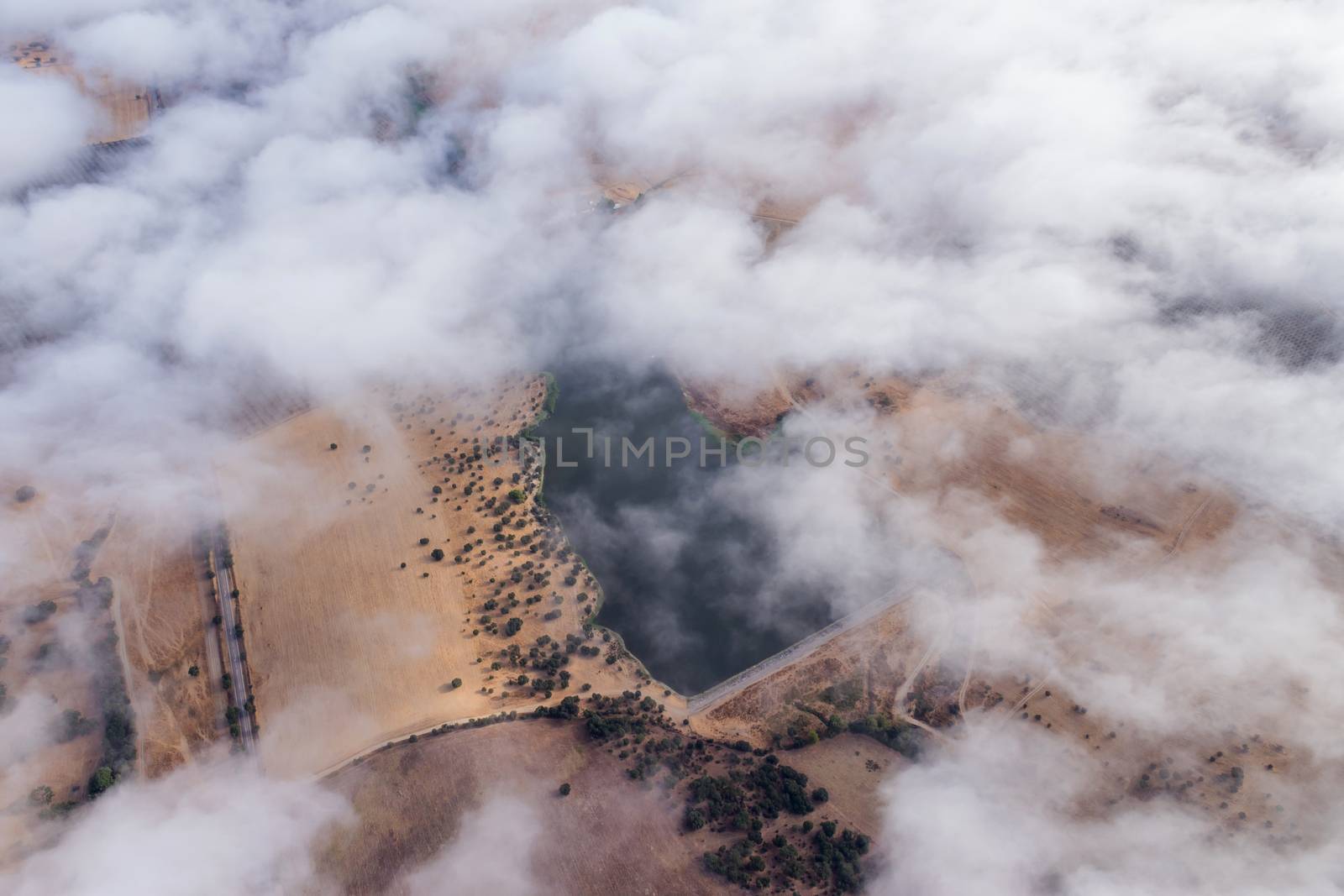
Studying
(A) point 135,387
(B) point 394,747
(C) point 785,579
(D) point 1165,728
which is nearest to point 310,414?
(A) point 135,387

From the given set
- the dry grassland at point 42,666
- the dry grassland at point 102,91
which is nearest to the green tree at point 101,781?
the dry grassland at point 42,666

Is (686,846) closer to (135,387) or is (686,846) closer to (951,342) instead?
(951,342)

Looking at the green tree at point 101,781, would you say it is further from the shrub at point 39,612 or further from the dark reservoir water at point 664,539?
the dark reservoir water at point 664,539

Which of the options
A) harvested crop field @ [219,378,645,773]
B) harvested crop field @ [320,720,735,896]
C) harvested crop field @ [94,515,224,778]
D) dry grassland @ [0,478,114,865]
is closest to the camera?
harvested crop field @ [320,720,735,896]

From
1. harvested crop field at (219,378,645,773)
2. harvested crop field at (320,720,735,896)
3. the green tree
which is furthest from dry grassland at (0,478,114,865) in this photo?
harvested crop field at (320,720,735,896)

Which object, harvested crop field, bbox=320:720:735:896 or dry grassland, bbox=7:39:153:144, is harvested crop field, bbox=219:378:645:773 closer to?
harvested crop field, bbox=320:720:735:896

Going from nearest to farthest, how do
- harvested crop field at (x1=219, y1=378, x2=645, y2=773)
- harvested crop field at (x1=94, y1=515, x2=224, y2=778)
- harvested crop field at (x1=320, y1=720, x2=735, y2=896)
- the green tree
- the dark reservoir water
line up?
harvested crop field at (x1=320, y1=720, x2=735, y2=896) < the green tree < harvested crop field at (x1=94, y1=515, x2=224, y2=778) < harvested crop field at (x1=219, y1=378, x2=645, y2=773) < the dark reservoir water

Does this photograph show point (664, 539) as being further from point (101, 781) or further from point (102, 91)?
point (102, 91)
